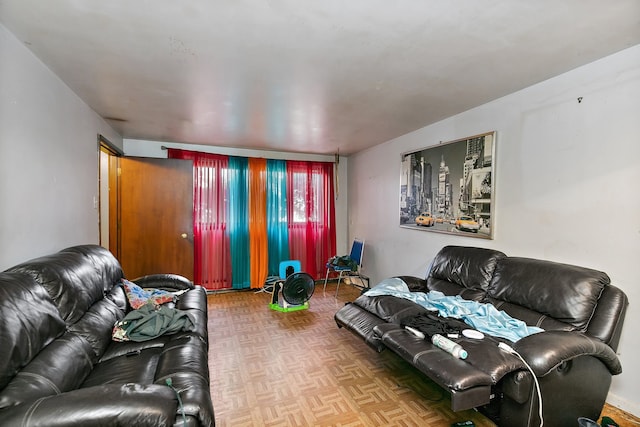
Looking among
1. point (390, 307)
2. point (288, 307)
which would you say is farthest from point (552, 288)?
point (288, 307)

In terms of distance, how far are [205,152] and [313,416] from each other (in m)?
3.97

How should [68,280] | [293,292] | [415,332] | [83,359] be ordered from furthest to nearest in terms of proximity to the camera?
[293,292] → [415,332] → [68,280] → [83,359]

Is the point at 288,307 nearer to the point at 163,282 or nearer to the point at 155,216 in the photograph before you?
the point at 163,282

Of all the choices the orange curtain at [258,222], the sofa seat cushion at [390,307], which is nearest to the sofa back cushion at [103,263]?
the sofa seat cushion at [390,307]

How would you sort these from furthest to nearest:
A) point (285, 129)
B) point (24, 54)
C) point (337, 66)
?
point (285, 129) → point (337, 66) → point (24, 54)

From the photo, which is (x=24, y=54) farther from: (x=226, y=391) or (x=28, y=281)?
(x=226, y=391)

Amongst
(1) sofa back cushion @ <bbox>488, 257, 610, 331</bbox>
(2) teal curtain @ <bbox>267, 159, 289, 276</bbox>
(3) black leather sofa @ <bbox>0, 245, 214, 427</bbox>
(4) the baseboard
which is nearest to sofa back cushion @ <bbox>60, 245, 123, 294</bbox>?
(3) black leather sofa @ <bbox>0, 245, 214, 427</bbox>

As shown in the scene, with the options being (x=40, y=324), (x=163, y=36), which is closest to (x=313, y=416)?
(x=40, y=324)

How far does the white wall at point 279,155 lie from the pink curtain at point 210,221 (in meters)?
0.18

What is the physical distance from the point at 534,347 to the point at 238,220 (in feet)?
13.4

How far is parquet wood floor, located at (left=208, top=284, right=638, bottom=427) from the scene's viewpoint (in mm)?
1879

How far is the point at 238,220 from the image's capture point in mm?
4789

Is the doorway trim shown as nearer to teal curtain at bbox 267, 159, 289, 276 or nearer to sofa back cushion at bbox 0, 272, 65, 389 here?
teal curtain at bbox 267, 159, 289, 276

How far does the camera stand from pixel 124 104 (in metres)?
2.83
